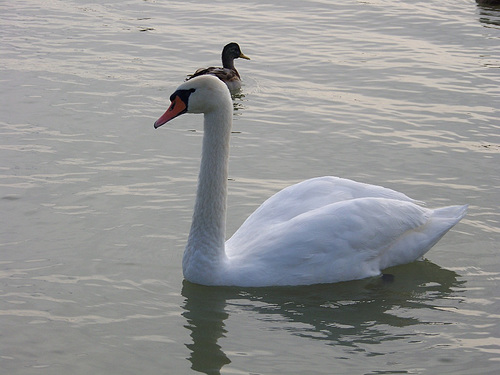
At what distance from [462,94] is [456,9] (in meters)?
5.13

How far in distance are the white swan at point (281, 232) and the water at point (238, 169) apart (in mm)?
177

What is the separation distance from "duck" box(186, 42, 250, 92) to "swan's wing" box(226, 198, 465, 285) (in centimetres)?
514

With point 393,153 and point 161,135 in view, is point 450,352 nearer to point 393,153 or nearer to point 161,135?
point 393,153

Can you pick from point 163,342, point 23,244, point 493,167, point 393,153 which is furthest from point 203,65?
point 163,342

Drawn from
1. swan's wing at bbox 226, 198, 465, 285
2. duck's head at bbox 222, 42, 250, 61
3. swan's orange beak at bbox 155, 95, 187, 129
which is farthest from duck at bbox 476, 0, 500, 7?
swan's orange beak at bbox 155, 95, 187, 129

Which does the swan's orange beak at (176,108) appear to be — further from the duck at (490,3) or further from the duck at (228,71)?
the duck at (490,3)

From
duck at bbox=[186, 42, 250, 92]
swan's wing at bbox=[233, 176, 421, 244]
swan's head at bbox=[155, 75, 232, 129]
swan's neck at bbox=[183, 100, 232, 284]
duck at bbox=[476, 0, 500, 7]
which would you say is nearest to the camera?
swan's head at bbox=[155, 75, 232, 129]

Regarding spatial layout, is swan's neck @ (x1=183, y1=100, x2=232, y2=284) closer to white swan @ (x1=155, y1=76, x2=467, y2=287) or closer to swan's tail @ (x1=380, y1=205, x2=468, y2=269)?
white swan @ (x1=155, y1=76, x2=467, y2=287)

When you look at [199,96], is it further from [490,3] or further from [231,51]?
[490,3]

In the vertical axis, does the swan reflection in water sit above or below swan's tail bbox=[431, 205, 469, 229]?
below

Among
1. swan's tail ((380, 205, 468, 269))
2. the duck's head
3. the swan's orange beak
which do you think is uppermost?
the duck's head

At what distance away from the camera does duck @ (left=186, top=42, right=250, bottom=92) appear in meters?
12.5

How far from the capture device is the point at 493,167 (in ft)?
32.0

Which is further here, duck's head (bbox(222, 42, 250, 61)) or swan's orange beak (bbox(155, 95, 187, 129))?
duck's head (bbox(222, 42, 250, 61))
